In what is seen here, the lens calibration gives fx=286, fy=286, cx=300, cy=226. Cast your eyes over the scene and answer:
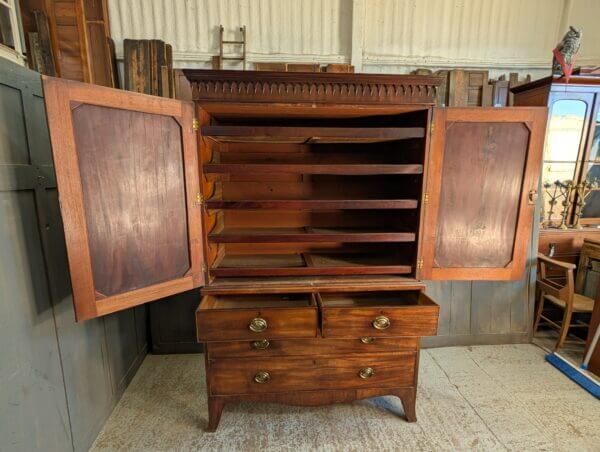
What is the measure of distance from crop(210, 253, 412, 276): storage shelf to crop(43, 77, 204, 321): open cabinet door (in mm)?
240

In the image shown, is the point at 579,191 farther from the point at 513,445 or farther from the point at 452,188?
the point at 513,445

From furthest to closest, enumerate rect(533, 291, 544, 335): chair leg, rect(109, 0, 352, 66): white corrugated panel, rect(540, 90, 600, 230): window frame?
rect(109, 0, 352, 66): white corrugated panel, rect(533, 291, 544, 335): chair leg, rect(540, 90, 600, 230): window frame

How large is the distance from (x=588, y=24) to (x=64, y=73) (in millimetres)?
4400

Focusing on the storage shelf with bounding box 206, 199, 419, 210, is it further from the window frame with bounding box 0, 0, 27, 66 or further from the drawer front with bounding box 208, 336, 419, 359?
the window frame with bounding box 0, 0, 27, 66

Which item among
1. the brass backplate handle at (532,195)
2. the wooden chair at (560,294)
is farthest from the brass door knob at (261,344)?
the wooden chair at (560,294)

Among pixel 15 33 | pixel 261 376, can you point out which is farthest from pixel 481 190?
pixel 15 33

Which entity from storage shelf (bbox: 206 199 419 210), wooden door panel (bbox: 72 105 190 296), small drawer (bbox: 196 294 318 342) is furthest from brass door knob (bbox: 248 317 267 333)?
storage shelf (bbox: 206 199 419 210)

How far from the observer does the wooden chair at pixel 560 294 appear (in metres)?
1.96

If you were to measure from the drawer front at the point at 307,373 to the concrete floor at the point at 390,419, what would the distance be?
0.25 meters

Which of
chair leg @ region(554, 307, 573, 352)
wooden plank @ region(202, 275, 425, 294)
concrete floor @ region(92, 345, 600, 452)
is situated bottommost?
concrete floor @ region(92, 345, 600, 452)

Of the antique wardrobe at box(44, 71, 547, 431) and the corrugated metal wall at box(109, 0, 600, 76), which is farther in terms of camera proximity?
the corrugated metal wall at box(109, 0, 600, 76)

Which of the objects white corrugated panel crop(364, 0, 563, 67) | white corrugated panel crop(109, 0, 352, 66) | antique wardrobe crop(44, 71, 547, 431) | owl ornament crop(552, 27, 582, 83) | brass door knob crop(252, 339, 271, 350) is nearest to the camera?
antique wardrobe crop(44, 71, 547, 431)

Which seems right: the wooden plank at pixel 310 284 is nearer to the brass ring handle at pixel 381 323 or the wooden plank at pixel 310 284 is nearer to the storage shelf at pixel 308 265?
the storage shelf at pixel 308 265

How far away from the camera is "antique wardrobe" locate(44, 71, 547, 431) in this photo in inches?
43.1
